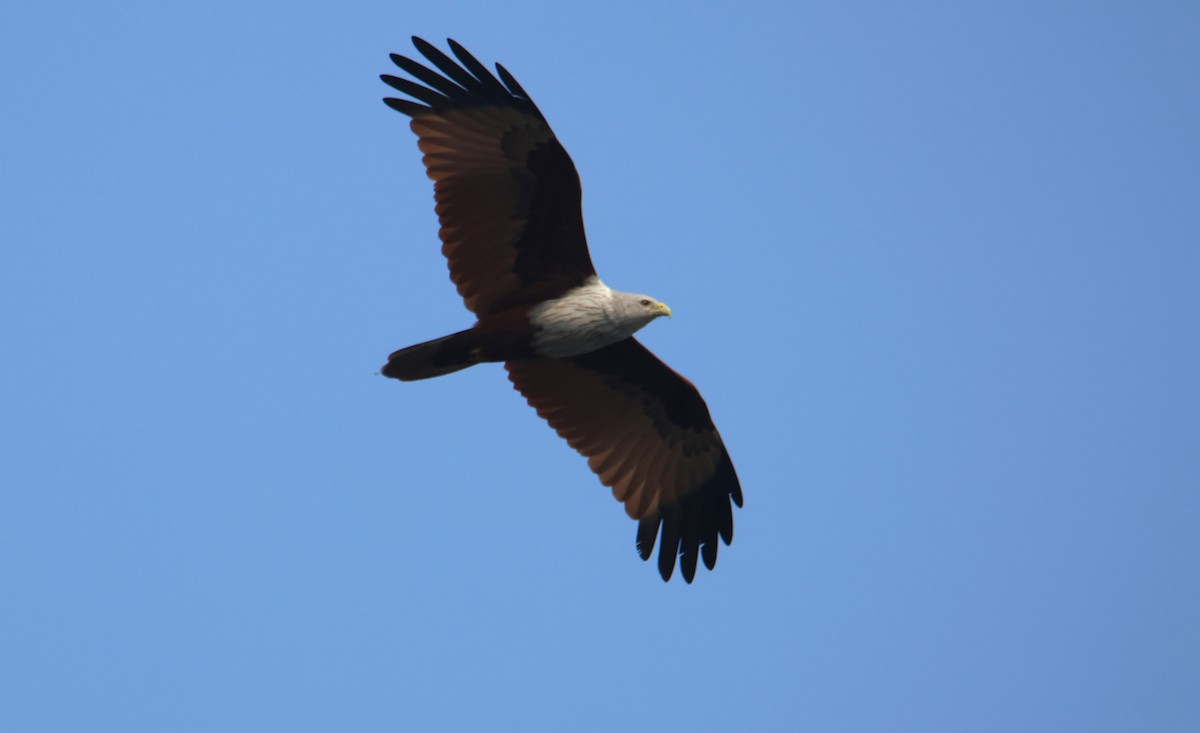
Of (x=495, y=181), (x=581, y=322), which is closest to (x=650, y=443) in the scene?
(x=581, y=322)

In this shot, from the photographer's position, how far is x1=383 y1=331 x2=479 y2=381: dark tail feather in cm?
1139

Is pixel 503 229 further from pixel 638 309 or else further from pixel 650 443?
pixel 650 443

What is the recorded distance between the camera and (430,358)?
11.4 meters

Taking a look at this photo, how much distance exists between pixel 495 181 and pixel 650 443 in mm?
2926

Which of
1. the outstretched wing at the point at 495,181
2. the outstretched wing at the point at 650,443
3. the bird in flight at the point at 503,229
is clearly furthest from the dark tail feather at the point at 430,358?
the outstretched wing at the point at 650,443

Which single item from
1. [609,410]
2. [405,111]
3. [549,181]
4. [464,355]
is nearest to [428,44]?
[405,111]

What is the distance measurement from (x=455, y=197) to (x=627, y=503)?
3.25 metres

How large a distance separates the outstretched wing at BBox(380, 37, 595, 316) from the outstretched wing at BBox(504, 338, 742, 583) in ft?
3.75

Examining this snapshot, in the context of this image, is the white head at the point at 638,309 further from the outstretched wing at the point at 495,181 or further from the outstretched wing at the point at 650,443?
the outstretched wing at the point at 650,443

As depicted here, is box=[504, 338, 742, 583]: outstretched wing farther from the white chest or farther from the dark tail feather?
the dark tail feather

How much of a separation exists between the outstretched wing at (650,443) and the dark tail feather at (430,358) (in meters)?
1.11

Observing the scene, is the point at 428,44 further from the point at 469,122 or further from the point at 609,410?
the point at 609,410

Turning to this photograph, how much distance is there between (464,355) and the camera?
11.6m

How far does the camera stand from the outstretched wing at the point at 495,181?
37.7ft
